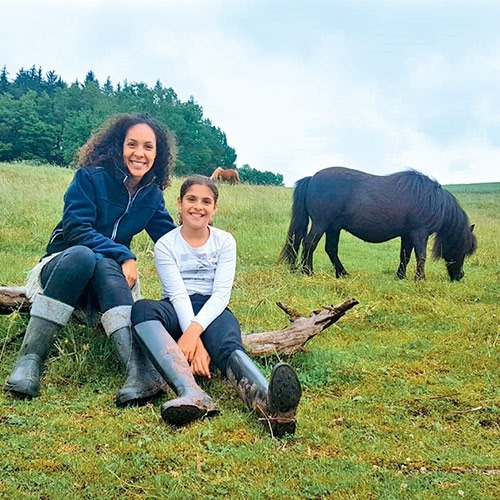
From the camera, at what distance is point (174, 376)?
3.08 m

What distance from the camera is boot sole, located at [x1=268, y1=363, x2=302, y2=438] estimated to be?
109 inches

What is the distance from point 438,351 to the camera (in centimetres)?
452

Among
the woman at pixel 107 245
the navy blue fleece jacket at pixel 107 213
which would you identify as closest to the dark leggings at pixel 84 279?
the woman at pixel 107 245

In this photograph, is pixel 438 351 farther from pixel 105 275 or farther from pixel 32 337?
pixel 32 337

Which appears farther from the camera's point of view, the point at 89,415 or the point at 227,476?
the point at 89,415

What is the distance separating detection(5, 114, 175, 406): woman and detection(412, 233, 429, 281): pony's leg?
4664 mm

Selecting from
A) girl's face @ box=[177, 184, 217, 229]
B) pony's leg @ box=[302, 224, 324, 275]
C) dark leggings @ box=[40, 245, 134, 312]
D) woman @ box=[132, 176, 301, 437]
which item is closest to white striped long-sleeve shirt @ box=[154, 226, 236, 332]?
woman @ box=[132, 176, 301, 437]

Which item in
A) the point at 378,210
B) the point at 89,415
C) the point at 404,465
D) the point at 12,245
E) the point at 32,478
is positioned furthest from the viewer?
the point at 12,245

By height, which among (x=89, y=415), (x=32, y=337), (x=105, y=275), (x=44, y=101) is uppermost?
(x=44, y=101)

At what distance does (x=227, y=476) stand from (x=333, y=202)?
629 centimetres

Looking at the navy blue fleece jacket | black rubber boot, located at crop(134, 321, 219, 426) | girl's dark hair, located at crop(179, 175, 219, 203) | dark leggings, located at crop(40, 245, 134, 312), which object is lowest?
black rubber boot, located at crop(134, 321, 219, 426)

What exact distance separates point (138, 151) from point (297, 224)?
4.88m

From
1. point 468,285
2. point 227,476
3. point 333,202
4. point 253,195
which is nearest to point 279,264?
point 333,202

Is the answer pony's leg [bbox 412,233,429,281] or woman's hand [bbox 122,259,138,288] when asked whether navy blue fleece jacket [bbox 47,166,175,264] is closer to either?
woman's hand [bbox 122,259,138,288]
